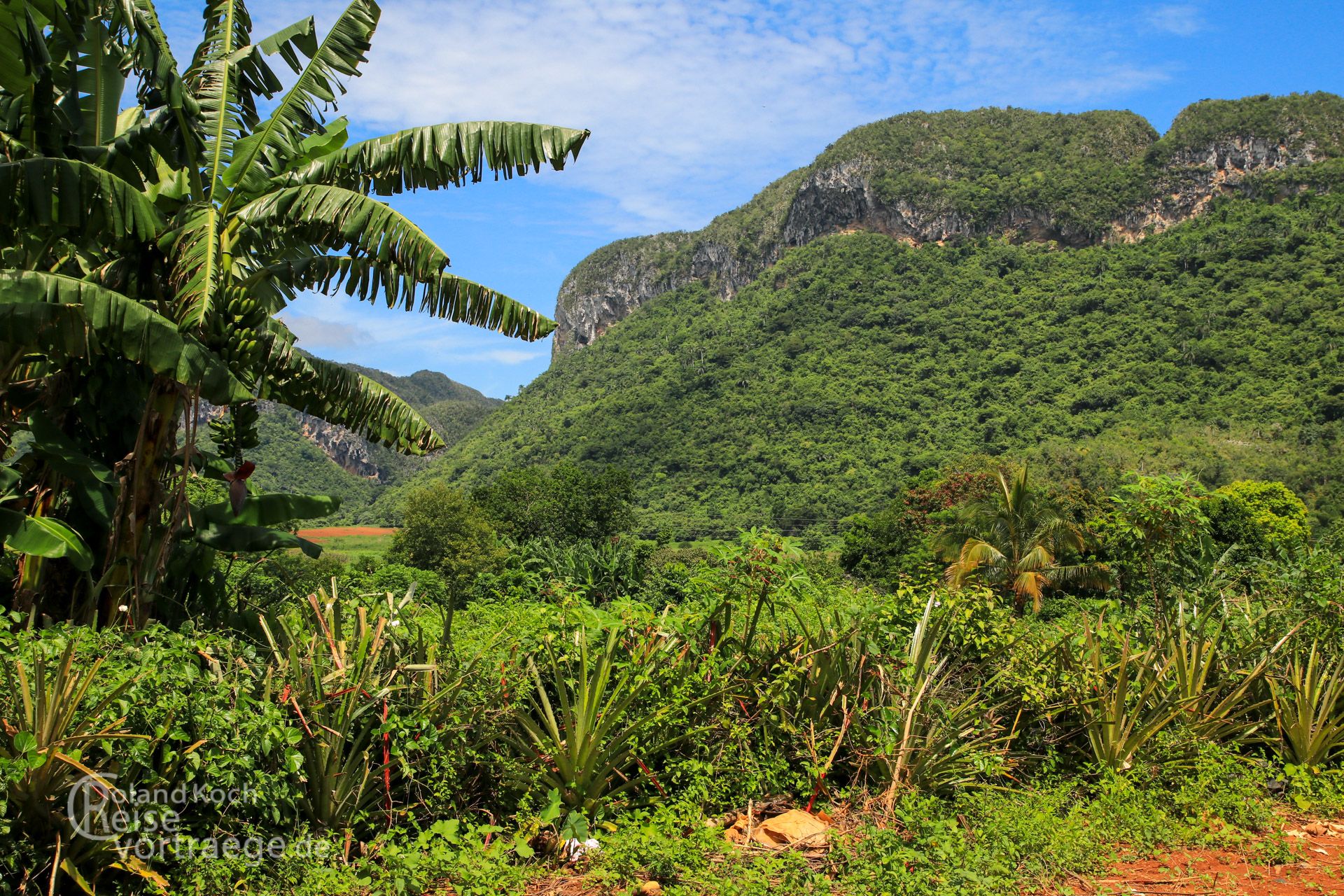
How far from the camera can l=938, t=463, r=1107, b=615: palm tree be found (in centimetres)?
1969

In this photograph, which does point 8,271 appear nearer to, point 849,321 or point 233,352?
point 233,352

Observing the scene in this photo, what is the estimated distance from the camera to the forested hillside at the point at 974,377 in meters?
52.1

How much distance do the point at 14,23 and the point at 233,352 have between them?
157 cm

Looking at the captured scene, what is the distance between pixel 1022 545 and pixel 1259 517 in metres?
11.6

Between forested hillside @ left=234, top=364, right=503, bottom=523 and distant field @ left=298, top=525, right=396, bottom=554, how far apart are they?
924 cm

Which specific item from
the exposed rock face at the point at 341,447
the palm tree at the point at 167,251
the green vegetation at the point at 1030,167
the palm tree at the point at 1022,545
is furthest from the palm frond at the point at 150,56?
the exposed rock face at the point at 341,447

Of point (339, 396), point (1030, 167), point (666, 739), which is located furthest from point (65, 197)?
point (1030, 167)

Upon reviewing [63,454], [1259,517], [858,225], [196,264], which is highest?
[858,225]

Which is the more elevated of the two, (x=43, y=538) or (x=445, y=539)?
(x=43, y=538)

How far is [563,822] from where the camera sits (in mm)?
3928

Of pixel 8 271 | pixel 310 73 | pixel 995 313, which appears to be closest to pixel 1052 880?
pixel 8 271

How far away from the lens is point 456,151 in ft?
15.2

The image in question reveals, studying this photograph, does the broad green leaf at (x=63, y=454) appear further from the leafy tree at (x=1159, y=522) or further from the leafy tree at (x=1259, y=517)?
the leafy tree at (x=1259, y=517)

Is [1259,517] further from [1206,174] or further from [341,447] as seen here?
[341,447]
